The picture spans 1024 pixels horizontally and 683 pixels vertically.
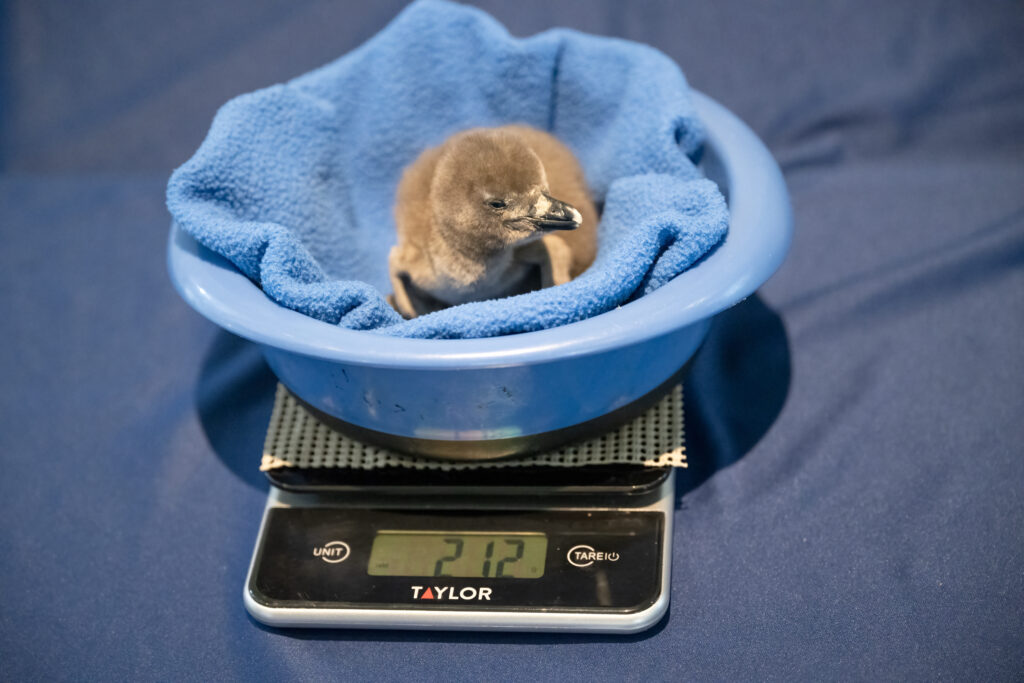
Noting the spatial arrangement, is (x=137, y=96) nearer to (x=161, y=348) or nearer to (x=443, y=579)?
(x=161, y=348)

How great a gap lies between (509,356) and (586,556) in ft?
0.95

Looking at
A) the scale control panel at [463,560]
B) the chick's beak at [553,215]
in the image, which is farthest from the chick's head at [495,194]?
the scale control panel at [463,560]

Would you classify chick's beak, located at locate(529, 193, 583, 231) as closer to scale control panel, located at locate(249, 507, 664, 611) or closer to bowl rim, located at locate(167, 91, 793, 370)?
bowl rim, located at locate(167, 91, 793, 370)

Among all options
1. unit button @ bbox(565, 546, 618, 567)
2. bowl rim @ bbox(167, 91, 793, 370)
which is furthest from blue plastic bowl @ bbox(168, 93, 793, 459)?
unit button @ bbox(565, 546, 618, 567)

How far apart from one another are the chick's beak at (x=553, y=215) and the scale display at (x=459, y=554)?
0.34 meters

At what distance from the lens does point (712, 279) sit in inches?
30.6

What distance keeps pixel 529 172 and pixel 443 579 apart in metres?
0.45

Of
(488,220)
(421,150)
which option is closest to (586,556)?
(488,220)

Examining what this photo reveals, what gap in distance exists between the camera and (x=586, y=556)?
0.88m

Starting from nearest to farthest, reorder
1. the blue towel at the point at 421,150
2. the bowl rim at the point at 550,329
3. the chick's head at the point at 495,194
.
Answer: the bowl rim at the point at 550,329
the blue towel at the point at 421,150
the chick's head at the point at 495,194

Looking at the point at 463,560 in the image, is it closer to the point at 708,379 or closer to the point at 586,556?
the point at 586,556

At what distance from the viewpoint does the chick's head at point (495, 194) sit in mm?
936

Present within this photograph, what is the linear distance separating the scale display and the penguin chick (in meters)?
0.30

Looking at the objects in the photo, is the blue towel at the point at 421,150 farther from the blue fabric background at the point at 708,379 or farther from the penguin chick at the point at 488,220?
the blue fabric background at the point at 708,379
